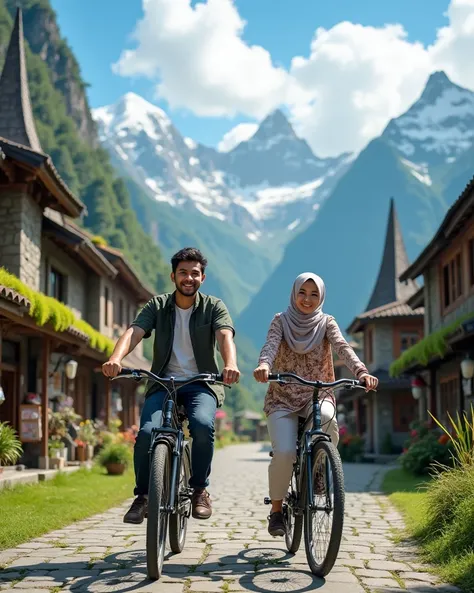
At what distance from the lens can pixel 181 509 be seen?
5.46m

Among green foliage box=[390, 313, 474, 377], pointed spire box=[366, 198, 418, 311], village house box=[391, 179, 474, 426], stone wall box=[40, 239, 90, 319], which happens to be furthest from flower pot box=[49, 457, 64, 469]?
pointed spire box=[366, 198, 418, 311]

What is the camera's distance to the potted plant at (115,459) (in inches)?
660

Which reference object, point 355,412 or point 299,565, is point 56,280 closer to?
→ point 299,565

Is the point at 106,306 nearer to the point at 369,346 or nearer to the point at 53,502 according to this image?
the point at 369,346

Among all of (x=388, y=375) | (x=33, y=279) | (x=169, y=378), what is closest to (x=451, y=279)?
(x=33, y=279)

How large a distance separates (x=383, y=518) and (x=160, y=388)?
14.5 ft

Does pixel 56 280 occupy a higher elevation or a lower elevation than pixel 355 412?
higher

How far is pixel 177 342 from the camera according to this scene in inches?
230

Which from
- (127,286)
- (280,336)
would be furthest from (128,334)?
(127,286)

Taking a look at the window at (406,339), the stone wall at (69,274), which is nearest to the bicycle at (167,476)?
the stone wall at (69,274)

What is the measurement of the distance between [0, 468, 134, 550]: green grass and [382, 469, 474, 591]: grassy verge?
3.26m

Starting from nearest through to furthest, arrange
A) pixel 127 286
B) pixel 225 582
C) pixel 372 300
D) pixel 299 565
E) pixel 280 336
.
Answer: pixel 225 582 → pixel 299 565 → pixel 280 336 → pixel 127 286 → pixel 372 300

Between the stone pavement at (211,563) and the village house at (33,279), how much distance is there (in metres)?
4.49

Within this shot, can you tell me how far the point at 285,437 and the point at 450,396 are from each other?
53.3 feet
